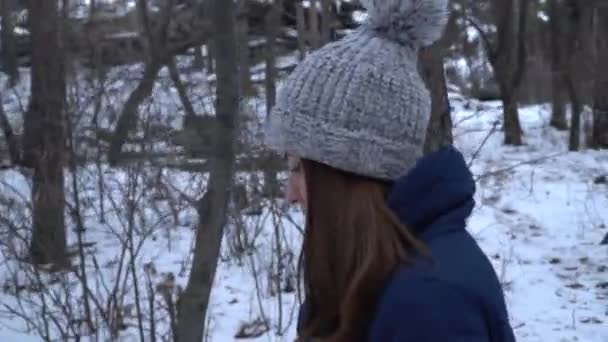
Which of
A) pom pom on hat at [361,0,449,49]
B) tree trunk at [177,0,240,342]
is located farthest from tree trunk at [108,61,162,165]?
pom pom on hat at [361,0,449,49]

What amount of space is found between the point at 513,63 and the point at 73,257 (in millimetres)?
13894

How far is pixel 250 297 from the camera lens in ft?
24.5

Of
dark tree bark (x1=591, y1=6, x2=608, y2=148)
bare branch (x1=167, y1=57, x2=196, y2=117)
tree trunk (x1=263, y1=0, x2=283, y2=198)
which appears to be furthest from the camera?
dark tree bark (x1=591, y1=6, x2=608, y2=148)

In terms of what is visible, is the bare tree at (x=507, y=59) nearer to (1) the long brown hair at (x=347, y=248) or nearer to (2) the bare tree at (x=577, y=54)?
(2) the bare tree at (x=577, y=54)

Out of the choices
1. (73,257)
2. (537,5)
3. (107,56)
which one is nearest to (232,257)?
(73,257)

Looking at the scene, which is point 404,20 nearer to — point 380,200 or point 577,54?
point 380,200

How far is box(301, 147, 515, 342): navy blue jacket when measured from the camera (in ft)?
4.70

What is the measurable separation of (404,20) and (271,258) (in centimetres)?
596

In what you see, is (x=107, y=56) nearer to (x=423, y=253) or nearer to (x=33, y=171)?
(x=33, y=171)

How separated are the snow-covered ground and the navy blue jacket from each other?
14.5 ft

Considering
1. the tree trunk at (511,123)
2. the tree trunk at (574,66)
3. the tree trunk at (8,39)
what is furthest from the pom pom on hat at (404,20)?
the tree trunk at (511,123)

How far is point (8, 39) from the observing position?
13.8m

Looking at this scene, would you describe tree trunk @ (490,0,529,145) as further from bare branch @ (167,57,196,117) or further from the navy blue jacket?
the navy blue jacket

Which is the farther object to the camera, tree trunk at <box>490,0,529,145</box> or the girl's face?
tree trunk at <box>490,0,529,145</box>
